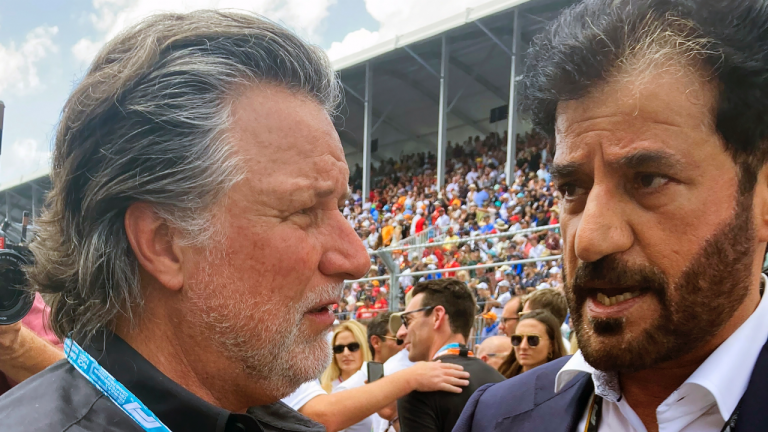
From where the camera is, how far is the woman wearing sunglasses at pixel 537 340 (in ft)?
13.9

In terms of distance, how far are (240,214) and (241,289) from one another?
162mm

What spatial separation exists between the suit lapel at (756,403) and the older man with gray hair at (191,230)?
863 mm

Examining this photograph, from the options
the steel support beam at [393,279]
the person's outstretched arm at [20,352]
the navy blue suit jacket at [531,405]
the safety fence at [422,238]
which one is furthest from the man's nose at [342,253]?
the safety fence at [422,238]

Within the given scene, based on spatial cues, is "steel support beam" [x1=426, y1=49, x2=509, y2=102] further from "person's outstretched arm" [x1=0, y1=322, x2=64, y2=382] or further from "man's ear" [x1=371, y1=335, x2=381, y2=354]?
"person's outstretched arm" [x1=0, y1=322, x2=64, y2=382]

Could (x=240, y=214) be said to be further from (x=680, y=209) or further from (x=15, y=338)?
(x=15, y=338)

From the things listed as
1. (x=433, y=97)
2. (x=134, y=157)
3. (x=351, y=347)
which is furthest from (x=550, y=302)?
(x=433, y=97)

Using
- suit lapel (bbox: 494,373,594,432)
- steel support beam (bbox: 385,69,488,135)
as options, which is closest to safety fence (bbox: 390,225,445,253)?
steel support beam (bbox: 385,69,488,135)

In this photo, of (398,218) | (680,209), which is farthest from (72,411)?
(398,218)

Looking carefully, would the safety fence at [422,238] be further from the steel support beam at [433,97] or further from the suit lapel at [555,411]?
the suit lapel at [555,411]

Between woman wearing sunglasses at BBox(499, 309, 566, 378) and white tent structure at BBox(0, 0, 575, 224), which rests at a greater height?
white tent structure at BBox(0, 0, 575, 224)

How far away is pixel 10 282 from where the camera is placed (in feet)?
5.77

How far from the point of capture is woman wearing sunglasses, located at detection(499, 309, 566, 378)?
4.24 metres

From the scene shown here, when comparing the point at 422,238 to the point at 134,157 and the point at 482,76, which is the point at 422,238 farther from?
the point at 134,157

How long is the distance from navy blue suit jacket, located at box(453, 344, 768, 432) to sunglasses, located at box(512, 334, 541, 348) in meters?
2.54
